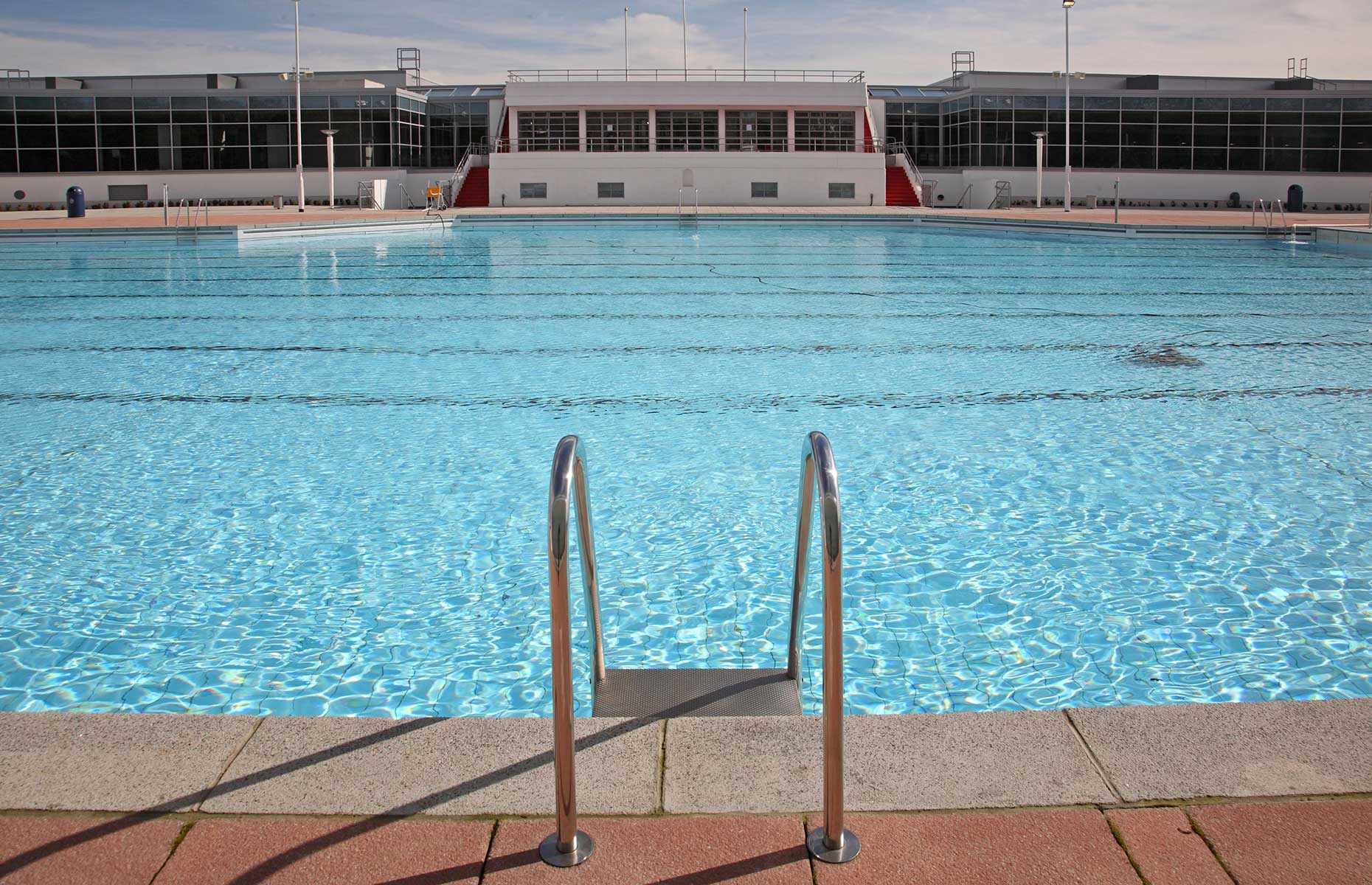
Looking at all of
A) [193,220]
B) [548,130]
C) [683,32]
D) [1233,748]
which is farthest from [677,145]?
[1233,748]

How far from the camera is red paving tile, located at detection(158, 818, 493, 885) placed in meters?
2.31

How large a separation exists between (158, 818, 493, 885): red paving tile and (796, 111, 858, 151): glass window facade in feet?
150

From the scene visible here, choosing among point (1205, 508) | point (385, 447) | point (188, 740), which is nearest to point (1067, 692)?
point (1205, 508)

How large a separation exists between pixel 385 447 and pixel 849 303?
8237 millimetres

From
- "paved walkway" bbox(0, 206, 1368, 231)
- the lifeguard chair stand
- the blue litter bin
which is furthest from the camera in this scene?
the lifeguard chair stand

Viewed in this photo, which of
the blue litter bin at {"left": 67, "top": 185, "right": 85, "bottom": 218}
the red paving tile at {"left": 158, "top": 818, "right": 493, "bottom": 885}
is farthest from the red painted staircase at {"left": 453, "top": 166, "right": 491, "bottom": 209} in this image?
the red paving tile at {"left": 158, "top": 818, "right": 493, "bottom": 885}

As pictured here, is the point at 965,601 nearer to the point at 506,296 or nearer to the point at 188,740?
the point at 188,740

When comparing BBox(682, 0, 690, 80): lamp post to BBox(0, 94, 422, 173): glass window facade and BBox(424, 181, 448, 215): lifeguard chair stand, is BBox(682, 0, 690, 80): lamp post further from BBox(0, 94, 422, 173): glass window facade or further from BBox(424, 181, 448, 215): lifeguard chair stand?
BBox(424, 181, 448, 215): lifeguard chair stand

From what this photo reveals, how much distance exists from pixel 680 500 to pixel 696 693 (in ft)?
9.50

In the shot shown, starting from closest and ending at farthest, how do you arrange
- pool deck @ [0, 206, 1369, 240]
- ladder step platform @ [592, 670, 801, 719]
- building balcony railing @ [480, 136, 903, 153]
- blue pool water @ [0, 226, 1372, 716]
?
1. ladder step platform @ [592, 670, 801, 719]
2. blue pool water @ [0, 226, 1372, 716]
3. pool deck @ [0, 206, 1369, 240]
4. building balcony railing @ [480, 136, 903, 153]

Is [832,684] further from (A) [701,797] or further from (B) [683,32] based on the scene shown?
(B) [683,32]

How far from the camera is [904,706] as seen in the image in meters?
4.14

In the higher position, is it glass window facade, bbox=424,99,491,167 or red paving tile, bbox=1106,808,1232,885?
glass window facade, bbox=424,99,491,167

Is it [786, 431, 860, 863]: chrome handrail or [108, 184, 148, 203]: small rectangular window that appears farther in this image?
[108, 184, 148, 203]: small rectangular window
